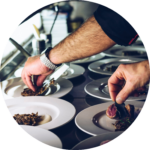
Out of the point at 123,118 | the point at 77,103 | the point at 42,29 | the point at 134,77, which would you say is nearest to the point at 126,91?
the point at 134,77

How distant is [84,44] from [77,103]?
0.31 metres

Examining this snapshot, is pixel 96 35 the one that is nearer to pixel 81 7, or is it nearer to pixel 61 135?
pixel 61 135

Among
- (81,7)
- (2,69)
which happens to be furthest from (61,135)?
(81,7)

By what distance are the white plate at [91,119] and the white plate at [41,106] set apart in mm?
49

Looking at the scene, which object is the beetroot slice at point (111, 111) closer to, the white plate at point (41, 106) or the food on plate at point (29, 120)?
the white plate at point (41, 106)

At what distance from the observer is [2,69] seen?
143 centimetres

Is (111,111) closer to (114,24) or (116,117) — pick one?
(116,117)

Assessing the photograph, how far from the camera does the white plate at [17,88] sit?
45.7 inches

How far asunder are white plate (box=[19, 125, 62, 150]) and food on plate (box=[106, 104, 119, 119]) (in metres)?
0.31

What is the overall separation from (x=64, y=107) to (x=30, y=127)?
206mm

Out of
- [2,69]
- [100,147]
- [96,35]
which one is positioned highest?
[96,35]

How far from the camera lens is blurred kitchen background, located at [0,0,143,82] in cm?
159

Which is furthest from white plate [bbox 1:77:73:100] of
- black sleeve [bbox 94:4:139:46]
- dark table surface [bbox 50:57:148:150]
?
black sleeve [bbox 94:4:139:46]

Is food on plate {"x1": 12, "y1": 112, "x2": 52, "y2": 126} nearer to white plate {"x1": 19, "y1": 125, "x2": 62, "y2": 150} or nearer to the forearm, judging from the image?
white plate {"x1": 19, "y1": 125, "x2": 62, "y2": 150}
